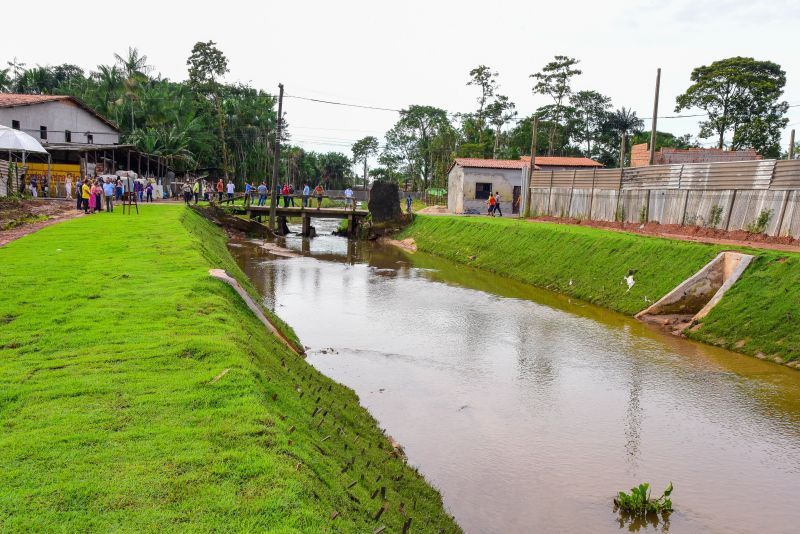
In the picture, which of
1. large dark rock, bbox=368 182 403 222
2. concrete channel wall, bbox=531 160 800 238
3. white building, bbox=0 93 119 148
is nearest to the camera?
concrete channel wall, bbox=531 160 800 238

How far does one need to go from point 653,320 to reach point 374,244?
26749mm

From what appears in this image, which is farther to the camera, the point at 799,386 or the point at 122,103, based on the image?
the point at 122,103

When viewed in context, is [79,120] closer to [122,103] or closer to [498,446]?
[122,103]

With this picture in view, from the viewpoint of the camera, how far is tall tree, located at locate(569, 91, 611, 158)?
71.1 metres

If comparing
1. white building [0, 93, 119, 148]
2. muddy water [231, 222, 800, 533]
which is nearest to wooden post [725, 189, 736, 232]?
muddy water [231, 222, 800, 533]

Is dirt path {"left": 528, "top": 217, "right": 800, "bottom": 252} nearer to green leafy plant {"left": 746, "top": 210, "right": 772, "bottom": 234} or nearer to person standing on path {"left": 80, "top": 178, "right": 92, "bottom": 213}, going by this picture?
green leafy plant {"left": 746, "top": 210, "right": 772, "bottom": 234}

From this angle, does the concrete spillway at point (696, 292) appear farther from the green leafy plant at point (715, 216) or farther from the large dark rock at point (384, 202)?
the large dark rock at point (384, 202)

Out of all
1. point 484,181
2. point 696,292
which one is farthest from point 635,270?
point 484,181

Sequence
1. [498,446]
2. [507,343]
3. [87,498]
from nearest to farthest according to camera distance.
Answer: [87,498], [498,446], [507,343]

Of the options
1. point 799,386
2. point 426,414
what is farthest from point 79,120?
point 799,386

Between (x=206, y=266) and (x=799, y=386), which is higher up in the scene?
(x=206, y=266)

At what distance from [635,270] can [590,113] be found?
186ft

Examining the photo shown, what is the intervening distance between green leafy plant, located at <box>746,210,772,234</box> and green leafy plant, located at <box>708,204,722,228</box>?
153 centimetres

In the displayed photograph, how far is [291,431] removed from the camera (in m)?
5.93
